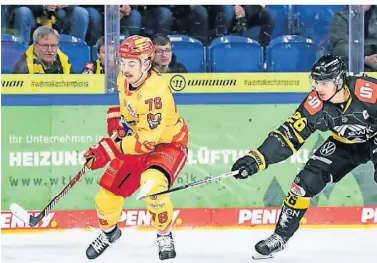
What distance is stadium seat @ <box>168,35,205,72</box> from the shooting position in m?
6.51

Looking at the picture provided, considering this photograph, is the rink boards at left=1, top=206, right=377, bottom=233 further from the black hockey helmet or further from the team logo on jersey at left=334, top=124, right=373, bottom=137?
the black hockey helmet

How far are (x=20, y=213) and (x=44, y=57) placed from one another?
3.06 feet

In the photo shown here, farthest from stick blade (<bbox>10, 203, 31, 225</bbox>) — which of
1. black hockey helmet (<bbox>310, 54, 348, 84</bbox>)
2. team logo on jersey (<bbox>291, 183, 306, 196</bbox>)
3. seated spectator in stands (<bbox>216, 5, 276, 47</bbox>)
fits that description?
black hockey helmet (<bbox>310, 54, 348, 84</bbox>)

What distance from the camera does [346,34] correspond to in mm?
6594

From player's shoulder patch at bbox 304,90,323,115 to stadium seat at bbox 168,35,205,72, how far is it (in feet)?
3.00

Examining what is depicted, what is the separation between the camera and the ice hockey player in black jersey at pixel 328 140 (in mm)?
5707

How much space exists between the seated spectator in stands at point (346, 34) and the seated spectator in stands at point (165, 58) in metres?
0.91

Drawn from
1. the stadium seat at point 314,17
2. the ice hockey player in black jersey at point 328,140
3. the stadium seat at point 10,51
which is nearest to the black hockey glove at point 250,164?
the ice hockey player in black jersey at point 328,140

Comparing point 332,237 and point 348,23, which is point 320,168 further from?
point 348,23

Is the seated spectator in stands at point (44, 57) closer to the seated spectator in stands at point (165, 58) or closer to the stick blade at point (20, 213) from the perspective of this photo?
the seated spectator in stands at point (165, 58)

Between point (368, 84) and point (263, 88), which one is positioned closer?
point (368, 84)

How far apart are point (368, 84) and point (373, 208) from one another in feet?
3.79

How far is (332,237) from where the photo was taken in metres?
6.40
